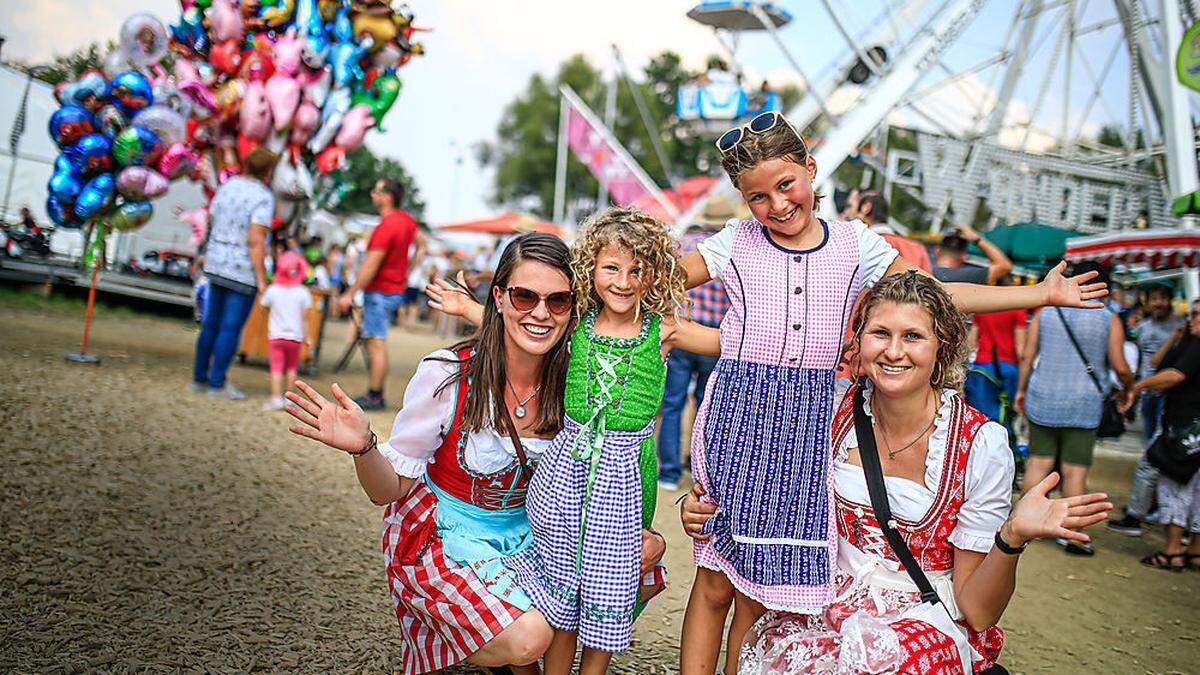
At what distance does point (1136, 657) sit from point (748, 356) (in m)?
2.48

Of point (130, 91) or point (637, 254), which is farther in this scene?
point (130, 91)

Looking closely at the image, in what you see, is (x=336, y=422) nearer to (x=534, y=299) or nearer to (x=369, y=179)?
(x=534, y=299)

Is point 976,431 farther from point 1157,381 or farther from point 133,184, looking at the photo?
point 133,184

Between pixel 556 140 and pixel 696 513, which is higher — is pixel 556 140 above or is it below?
above

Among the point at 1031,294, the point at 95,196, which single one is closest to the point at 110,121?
the point at 95,196

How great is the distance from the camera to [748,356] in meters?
2.49

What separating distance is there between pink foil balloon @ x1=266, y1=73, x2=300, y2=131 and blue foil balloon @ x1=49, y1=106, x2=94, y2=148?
5.17ft

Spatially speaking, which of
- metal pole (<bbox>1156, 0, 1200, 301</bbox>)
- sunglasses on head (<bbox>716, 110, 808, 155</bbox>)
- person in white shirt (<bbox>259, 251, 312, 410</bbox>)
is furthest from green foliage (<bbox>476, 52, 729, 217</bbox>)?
sunglasses on head (<bbox>716, 110, 808, 155</bbox>)

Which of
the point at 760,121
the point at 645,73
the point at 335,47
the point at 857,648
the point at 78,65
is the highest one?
the point at 645,73

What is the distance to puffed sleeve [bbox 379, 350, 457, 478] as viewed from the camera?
2.37m

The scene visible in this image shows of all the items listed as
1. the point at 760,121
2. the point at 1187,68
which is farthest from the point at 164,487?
the point at 1187,68

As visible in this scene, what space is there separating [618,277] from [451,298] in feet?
2.29

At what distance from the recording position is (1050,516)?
1869 millimetres

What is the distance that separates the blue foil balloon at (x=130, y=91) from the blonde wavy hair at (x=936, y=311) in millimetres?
7552
